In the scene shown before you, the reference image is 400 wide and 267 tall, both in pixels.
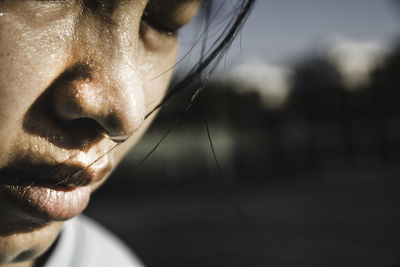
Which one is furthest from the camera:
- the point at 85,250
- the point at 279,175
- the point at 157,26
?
the point at 279,175

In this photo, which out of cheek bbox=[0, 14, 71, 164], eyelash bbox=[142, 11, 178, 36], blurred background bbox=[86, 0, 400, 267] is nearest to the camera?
cheek bbox=[0, 14, 71, 164]

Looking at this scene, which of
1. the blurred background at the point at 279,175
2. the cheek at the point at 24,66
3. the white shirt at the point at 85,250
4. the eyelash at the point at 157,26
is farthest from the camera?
the blurred background at the point at 279,175

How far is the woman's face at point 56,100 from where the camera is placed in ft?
1.20

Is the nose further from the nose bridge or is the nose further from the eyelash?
the eyelash

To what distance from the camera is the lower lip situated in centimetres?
42

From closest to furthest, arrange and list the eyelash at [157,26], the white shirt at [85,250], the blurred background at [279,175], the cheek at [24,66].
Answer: the cheek at [24,66]
the eyelash at [157,26]
the white shirt at [85,250]
the blurred background at [279,175]

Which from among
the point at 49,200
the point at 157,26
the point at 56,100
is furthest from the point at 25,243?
the point at 157,26

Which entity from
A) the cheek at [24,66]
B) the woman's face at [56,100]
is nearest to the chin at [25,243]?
the woman's face at [56,100]

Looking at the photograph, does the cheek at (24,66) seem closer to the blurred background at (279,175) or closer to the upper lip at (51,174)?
the upper lip at (51,174)

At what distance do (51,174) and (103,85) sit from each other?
112mm

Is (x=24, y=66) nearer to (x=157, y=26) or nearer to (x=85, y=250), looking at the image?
(x=157, y=26)

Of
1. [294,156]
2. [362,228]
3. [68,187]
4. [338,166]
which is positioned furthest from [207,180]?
[68,187]

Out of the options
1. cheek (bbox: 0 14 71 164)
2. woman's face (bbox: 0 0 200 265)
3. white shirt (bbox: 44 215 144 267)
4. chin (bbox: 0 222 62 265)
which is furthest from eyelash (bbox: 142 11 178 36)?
white shirt (bbox: 44 215 144 267)

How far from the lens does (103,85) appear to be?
413 millimetres
